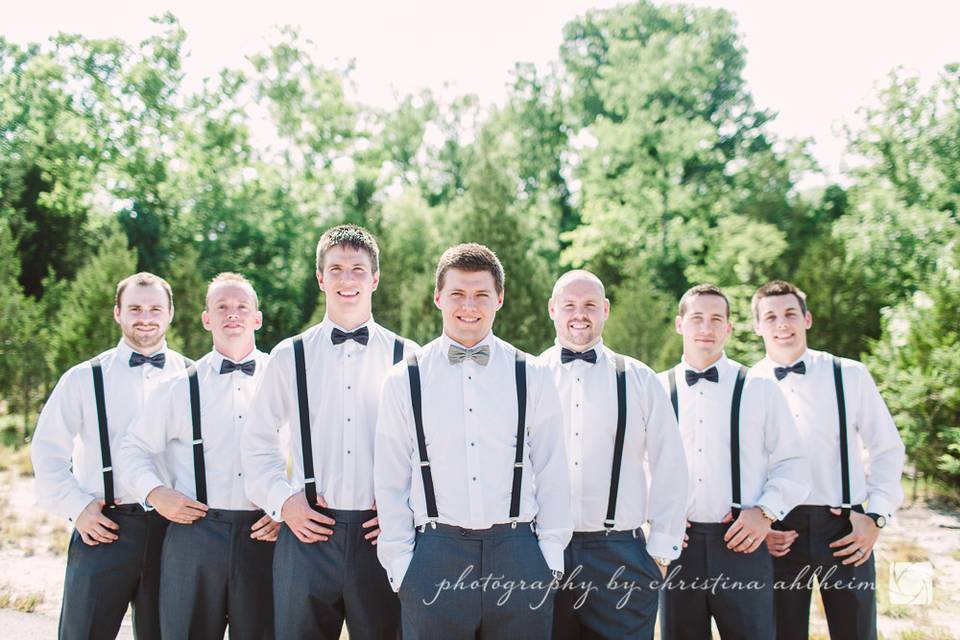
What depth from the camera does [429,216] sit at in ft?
96.1

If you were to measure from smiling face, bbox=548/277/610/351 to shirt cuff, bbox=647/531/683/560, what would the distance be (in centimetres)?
91

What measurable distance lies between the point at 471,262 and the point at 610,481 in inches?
46.4

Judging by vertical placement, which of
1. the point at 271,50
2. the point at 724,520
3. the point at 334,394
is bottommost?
the point at 724,520

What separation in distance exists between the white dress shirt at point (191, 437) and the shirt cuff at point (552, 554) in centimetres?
144

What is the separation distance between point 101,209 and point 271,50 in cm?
888

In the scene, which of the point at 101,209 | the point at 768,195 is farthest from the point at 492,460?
the point at 101,209

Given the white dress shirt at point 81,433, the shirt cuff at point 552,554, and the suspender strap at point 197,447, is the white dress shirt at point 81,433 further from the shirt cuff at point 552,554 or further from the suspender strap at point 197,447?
the shirt cuff at point 552,554

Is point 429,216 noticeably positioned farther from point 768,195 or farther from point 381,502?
point 381,502

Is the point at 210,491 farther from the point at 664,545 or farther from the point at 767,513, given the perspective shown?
the point at 767,513

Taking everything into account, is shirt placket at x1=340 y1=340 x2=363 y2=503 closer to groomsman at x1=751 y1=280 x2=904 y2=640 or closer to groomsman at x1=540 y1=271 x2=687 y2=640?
groomsman at x1=540 y1=271 x2=687 y2=640

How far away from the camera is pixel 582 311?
3838 millimetres

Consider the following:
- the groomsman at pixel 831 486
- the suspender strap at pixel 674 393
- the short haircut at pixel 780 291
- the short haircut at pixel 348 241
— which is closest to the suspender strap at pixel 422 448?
the short haircut at pixel 348 241

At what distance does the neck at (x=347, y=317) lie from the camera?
3.72 metres

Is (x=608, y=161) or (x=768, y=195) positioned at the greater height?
(x=608, y=161)
